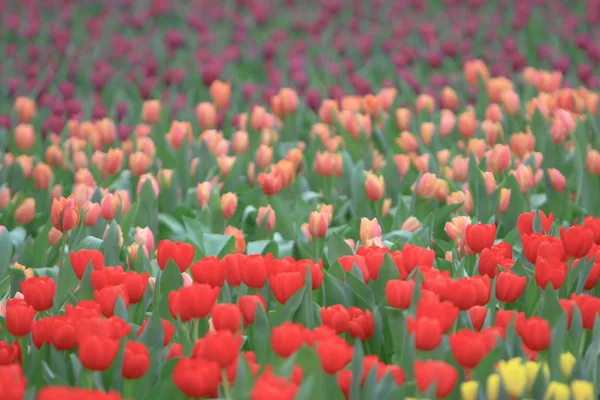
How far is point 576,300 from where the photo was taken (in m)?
1.73

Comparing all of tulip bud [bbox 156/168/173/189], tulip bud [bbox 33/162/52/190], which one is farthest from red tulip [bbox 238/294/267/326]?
tulip bud [bbox 33/162/52/190]

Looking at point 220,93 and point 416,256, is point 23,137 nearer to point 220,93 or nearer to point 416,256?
point 220,93

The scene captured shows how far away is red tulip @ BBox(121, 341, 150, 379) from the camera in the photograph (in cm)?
154

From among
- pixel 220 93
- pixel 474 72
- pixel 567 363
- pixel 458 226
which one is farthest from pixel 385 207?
pixel 474 72

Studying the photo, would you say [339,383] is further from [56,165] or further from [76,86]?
[76,86]

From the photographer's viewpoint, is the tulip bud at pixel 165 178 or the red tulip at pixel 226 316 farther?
the tulip bud at pixel 165 178

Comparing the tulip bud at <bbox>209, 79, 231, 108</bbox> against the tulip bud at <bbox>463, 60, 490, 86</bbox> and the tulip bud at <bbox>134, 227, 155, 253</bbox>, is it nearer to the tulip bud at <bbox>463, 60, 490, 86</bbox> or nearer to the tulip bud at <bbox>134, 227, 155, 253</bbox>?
the tulip bud at <bbox>463, 60, 490, 86</bbox>

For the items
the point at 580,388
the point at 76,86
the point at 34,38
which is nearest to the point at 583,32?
the point at 76,86

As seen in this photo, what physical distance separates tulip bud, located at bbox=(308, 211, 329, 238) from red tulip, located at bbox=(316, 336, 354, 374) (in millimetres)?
952

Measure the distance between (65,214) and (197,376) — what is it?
942 millimetres

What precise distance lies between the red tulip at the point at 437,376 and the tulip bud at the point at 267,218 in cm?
131

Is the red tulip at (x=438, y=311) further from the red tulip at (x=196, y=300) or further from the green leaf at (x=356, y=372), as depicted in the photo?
the red tulip at (x=196, y=300)

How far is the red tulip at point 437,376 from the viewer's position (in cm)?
142

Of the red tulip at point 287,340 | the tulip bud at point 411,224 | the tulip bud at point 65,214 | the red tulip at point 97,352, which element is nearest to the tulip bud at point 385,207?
the tulip bud at point 411,224
